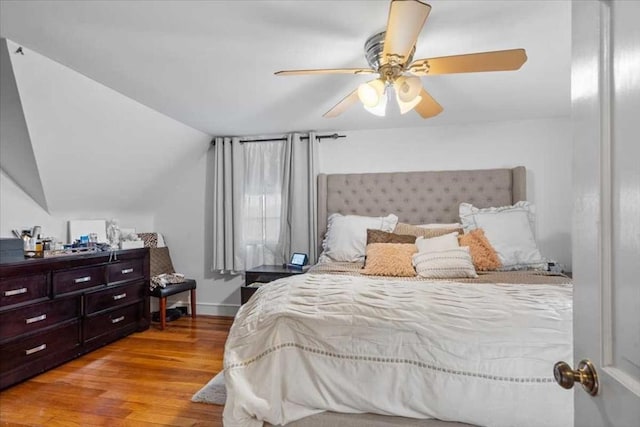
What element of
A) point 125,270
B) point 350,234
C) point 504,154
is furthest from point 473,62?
point 125,270

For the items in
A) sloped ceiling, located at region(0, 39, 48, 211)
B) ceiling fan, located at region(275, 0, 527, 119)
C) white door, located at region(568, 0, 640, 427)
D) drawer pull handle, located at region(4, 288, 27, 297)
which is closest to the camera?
white door, located at region(568, 0, 640, 427)

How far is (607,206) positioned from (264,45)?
198 cm

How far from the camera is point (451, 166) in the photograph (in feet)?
12.8

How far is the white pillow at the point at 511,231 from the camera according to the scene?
10.1ft

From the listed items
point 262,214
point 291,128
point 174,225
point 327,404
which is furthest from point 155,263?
point 327,404

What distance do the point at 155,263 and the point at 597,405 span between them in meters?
4.44

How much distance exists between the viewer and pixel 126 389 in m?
2.54

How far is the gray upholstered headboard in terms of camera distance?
370cm

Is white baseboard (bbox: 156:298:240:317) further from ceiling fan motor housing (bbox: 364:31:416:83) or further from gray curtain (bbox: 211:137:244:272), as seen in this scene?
ceiling fan motor housing (bbox: 364:31:416:83)

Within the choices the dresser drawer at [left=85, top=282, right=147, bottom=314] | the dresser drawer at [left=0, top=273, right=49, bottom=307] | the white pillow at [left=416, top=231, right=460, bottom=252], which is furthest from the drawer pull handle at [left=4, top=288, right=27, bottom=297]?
the white pillow at [left=416, top=231, right=460, bottom=252]

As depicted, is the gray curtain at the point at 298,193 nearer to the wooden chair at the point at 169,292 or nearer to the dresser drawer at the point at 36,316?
the wooden chair at the point at 169,292

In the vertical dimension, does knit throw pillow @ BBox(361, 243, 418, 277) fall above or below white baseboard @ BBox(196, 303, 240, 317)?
above

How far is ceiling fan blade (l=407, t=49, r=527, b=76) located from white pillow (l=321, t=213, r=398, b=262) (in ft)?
5.96

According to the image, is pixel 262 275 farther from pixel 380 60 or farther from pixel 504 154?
pixel 504 154
